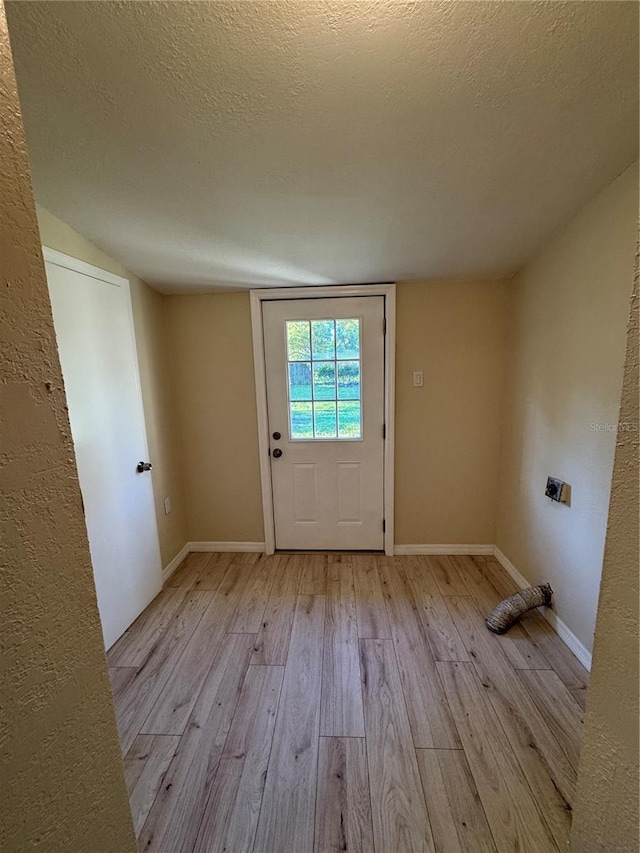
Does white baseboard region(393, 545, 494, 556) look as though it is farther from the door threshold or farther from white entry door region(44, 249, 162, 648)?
white entry door region(44, 249, 162, 648)

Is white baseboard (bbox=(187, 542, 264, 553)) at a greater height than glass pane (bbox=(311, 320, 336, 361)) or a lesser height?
lesser

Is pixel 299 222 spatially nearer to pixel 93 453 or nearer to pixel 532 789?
pixel 93 453

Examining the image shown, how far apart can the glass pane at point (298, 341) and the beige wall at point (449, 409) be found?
66cm

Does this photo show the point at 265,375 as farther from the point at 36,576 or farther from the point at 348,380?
the point at 36,576

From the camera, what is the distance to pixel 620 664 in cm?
64

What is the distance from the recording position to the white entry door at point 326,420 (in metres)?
2.27

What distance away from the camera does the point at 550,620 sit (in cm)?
173

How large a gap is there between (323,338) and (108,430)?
147 centimetres

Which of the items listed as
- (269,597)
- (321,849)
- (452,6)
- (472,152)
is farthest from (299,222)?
(321,849)

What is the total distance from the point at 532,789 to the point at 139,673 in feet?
5.43

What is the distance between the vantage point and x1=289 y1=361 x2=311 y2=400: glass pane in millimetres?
2312

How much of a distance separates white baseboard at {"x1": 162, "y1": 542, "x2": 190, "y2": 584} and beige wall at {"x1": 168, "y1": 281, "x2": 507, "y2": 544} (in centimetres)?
28

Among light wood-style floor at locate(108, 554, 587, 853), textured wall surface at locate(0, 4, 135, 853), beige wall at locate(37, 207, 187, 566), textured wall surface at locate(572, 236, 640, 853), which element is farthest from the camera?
A: beige wall at locate(37, 207, 187, 566)

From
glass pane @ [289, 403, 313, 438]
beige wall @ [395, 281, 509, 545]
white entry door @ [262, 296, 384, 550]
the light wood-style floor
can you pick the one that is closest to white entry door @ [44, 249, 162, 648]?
the light wood-style floor
